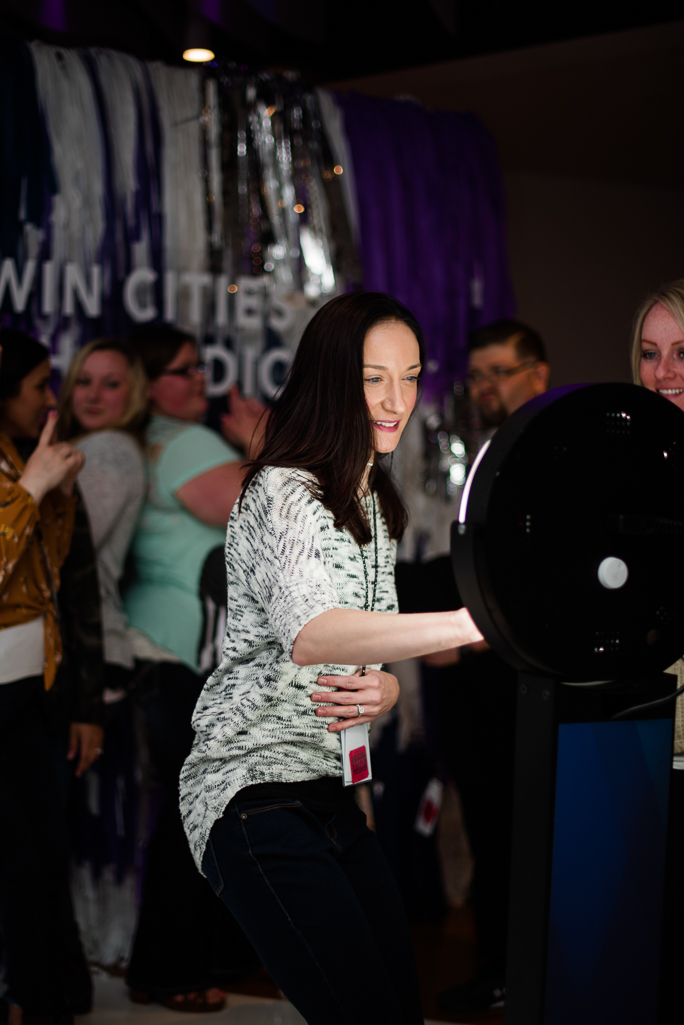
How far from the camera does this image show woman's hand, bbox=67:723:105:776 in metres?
2.70

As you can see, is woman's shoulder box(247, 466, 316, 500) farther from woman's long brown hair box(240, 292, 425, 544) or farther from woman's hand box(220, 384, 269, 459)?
woman's hand box(220, 384, 269, 459)

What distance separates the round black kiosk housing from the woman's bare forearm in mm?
76

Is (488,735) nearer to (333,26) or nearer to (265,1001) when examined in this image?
(265,1001)

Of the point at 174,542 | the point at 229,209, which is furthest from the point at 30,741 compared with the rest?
the point at 229,209

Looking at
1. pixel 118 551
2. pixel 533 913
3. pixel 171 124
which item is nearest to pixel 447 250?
pixel 171 124

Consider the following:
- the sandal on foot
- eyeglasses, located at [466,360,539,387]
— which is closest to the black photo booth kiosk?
the sandal on foot

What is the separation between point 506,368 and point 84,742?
168cm

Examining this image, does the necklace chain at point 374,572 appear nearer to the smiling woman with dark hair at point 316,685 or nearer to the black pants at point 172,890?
the smiling woman with dark hair at point 316,685

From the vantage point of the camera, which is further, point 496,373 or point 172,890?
point 496,373

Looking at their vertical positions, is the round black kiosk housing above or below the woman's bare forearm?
above

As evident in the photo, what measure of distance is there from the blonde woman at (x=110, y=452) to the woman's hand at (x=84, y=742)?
0.20 metres

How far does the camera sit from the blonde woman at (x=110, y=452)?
2838mm

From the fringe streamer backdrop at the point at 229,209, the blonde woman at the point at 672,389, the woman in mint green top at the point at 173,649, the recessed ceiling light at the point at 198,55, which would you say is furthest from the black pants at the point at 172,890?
the recessed ceiling light at the point at 198,55

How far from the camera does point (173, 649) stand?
113 inches
